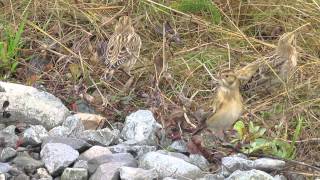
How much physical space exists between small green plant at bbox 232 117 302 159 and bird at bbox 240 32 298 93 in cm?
98

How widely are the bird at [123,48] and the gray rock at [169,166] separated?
68.2 inches

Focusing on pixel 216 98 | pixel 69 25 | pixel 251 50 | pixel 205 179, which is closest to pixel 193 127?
pixel 216 98

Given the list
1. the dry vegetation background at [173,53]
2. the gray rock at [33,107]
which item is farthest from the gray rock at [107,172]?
the gray rock at [33,107]

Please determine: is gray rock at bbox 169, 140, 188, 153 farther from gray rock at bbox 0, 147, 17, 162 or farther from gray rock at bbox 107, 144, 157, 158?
gray rock at bbox 0, 147, 17, 162

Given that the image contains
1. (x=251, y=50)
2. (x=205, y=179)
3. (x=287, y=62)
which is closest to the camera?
(x=205, y=179)

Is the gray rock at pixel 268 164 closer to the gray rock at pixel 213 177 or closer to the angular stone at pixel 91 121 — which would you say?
the gray rock at pixel 213 177

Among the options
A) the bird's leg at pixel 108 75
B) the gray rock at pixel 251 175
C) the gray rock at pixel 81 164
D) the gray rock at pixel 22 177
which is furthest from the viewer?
the bird's leg at pixel 108 75

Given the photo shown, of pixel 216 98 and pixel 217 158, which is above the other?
pixel 216 98

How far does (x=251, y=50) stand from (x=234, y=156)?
2.32 m

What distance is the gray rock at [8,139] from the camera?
5.04 metres

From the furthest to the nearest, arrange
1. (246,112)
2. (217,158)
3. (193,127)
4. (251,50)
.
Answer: (251,50) → (246,112) → (193,127) → (217,158)

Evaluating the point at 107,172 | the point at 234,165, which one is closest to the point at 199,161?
the point at 234,165

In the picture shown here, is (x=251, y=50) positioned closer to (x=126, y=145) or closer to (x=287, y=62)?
(x=287, y=62)

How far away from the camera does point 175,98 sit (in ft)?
20.2
